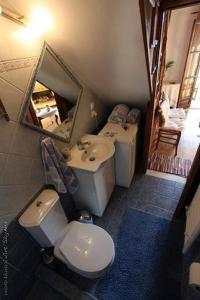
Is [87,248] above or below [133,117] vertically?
below

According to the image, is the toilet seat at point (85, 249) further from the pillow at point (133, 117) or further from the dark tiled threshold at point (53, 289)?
the pillow at point (133, 117)

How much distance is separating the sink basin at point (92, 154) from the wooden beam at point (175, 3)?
3.77 ft

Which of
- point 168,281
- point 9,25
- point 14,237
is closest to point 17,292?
point 14,237

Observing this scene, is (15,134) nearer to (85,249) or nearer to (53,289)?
(85,249)

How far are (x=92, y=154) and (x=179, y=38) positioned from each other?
9.98 ft

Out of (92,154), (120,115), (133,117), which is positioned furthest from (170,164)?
(92,154)

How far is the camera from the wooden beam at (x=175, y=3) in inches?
42.8

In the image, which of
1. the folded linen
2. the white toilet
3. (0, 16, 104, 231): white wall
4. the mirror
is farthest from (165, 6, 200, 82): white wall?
the white toilet

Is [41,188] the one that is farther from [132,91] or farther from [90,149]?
[132,91]

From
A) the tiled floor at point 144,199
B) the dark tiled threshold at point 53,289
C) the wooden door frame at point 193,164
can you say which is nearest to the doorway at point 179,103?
the tiled floor at point 144,199

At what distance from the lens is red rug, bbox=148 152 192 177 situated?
2.40m

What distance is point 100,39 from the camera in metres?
1.13

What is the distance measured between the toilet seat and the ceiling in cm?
141

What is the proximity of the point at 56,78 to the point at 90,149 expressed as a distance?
2.53ft
